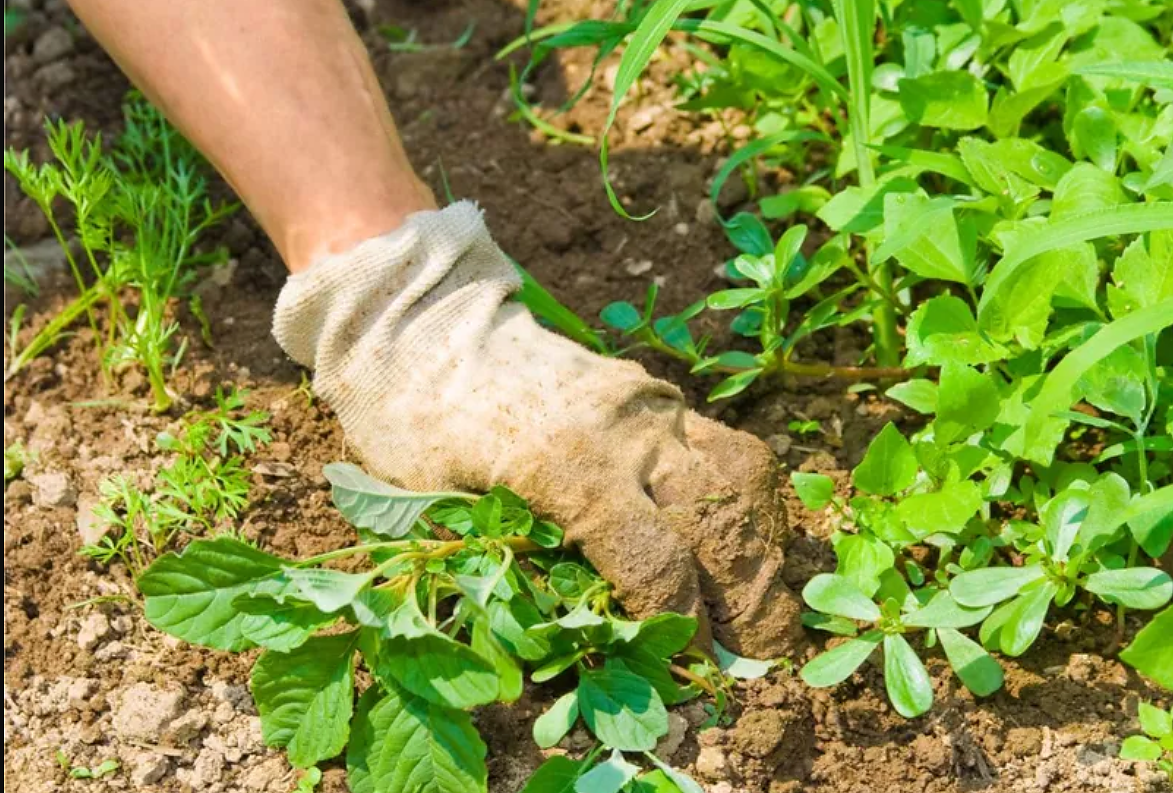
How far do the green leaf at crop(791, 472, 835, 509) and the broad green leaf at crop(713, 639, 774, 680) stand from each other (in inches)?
8.5

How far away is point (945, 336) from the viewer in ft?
6.20

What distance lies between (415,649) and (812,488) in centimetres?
57

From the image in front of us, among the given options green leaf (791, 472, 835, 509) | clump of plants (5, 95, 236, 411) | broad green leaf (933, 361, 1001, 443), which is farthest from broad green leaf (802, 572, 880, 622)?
clump of plants (5, 95, 236, 411)

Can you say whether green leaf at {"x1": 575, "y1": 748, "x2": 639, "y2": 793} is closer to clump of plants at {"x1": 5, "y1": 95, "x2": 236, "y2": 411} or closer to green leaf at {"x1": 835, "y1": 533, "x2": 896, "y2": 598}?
green leaf at {"x1": 835, "y1": 533, "x2": 896, "y2": 598}

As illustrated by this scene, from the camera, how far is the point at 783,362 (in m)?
2.12

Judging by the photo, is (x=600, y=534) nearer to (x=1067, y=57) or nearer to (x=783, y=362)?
(x=783, y=362)

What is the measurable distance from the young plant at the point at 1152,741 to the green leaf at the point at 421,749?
0.77 metres

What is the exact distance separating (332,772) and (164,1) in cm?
105

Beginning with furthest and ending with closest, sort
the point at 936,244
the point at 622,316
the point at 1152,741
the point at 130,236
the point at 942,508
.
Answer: the point at 130,236 < the point at 622,316 < the point at 936,244 < the point at 942,508 < the point at 1152,741

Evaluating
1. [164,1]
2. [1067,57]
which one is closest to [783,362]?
[1067,57]

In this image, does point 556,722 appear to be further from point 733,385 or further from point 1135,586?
point 1135,586

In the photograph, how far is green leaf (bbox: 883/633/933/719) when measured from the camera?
171cm

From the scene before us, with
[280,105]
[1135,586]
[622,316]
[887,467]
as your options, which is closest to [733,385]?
[622,316]

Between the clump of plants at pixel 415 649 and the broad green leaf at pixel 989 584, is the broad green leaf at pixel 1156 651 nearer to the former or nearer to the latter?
the broad green leaf at pixel 989 584
